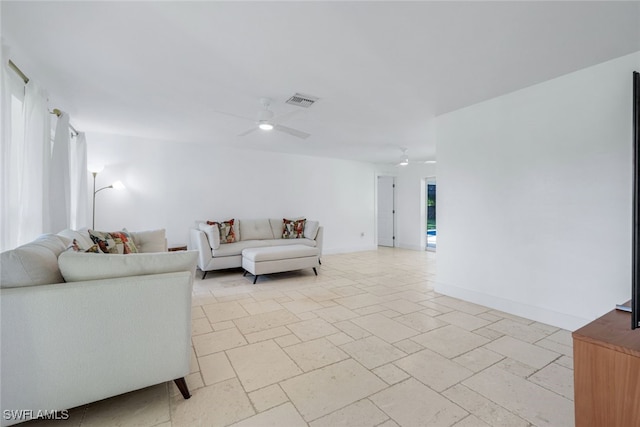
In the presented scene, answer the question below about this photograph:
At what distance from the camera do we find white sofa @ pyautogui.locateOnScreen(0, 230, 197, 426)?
1349 millimetres

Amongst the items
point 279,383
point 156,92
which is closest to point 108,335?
point 279,383

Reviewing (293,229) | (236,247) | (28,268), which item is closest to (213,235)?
(236,247)

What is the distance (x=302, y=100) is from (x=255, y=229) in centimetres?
308

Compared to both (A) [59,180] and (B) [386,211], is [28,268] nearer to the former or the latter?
(A) [59,180]

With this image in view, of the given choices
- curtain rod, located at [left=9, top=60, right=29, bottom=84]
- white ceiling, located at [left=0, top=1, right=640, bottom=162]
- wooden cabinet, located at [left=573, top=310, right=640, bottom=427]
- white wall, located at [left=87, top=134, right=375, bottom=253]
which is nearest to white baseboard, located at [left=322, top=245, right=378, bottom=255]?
white wall, located at [left=87, top=134, right=375, bottom=253]

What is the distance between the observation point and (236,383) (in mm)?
1868

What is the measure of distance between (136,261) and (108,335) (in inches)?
15.7

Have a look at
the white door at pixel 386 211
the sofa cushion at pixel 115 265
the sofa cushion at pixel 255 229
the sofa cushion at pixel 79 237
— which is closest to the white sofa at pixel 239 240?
the sofa cushion at pixel 255 229

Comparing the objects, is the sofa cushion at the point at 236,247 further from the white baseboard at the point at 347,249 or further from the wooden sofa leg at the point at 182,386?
the wooden sofa leg at the point at 182,386

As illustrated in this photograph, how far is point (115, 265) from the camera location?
1621mm

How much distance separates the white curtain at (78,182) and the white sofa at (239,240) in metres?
1.51

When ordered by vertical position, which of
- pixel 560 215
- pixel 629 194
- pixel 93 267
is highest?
pixel 629 194

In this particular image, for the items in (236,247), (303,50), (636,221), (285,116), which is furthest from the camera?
(236,247)

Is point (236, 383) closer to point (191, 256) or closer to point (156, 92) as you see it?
point (191, 256)
